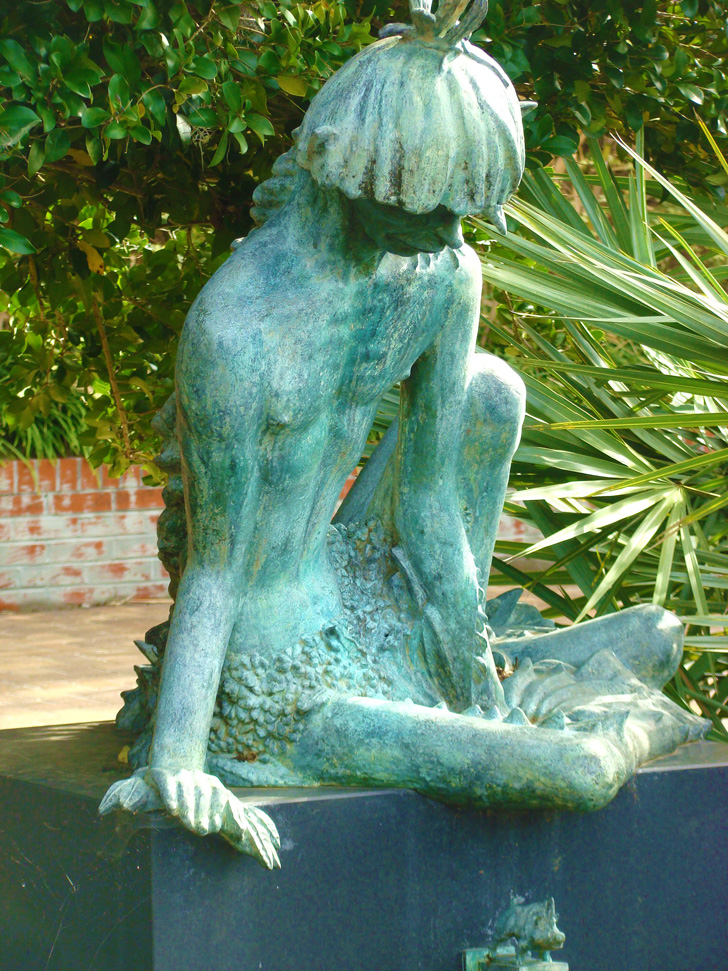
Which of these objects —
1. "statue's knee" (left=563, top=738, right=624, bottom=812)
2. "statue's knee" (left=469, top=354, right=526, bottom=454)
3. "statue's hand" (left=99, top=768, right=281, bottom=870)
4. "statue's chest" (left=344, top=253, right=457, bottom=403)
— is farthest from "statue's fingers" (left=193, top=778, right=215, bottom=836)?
"statue's knee" (left=469, top=354, right=526, bottom=454)

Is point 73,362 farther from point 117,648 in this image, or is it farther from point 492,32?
point 117,648

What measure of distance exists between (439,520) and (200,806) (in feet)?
2.47

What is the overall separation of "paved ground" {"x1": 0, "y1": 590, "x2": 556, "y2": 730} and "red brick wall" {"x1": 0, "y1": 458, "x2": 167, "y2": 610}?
5.8 inches

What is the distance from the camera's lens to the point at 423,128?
187 centimetres

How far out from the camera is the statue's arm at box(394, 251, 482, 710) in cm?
229

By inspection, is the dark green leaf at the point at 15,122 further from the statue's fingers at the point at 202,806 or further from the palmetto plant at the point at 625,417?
the palmetto plant at the point at 625,417

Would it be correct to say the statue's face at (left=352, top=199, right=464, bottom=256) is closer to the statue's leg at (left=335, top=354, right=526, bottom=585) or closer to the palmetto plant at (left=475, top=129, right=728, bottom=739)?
the statue's leg at (left=335, top=354, right=526, bottom=585)

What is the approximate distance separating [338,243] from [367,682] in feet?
2.46

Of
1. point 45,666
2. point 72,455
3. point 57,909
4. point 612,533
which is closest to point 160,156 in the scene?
point 612,533

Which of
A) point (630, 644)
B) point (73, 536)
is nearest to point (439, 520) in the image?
point (630, 644)

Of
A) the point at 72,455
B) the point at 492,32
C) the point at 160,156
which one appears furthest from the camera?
the point at 72,455

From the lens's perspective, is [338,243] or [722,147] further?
[722,147]

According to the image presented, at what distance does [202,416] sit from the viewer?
2.01m

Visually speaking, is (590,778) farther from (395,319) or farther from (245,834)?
(395,319)
